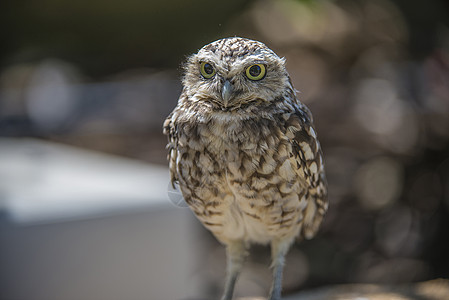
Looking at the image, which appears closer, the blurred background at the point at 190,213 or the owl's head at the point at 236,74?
the owl's head at the point at 236,74

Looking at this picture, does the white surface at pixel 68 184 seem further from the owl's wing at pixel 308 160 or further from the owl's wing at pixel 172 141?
the owl's wing at pixel 308 160

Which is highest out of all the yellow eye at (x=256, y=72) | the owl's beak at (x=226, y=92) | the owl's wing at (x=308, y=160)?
the yellow eye at (x=256, y=72)

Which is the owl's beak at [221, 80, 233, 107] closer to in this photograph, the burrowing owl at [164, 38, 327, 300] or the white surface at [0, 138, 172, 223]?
the burrowing owl at [164, 38, 327, 300]

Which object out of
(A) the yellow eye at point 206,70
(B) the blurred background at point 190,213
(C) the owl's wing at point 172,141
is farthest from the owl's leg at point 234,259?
(B) the blurred background at point 190,213

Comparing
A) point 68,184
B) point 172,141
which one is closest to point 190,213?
point 68,184

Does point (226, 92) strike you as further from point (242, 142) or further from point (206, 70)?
point (242, 142)

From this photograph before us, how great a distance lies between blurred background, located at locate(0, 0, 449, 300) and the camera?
151 inches

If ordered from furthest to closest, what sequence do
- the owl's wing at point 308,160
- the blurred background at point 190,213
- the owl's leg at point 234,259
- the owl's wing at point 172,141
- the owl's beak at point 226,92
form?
the blurred background at point 190,213, the owl's leg at point 234,259, the owl's wing at point 172,141, the owl's wing at point 308,160, the owl's beak at point 226,92

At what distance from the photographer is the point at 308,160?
219 centimetres

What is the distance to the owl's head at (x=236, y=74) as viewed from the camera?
181cm

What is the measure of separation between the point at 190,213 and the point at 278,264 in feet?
6.29

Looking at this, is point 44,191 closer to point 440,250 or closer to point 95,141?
point 95,141

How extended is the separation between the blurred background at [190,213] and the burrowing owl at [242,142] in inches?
61.5

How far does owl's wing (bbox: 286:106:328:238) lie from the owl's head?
7.0 inches
